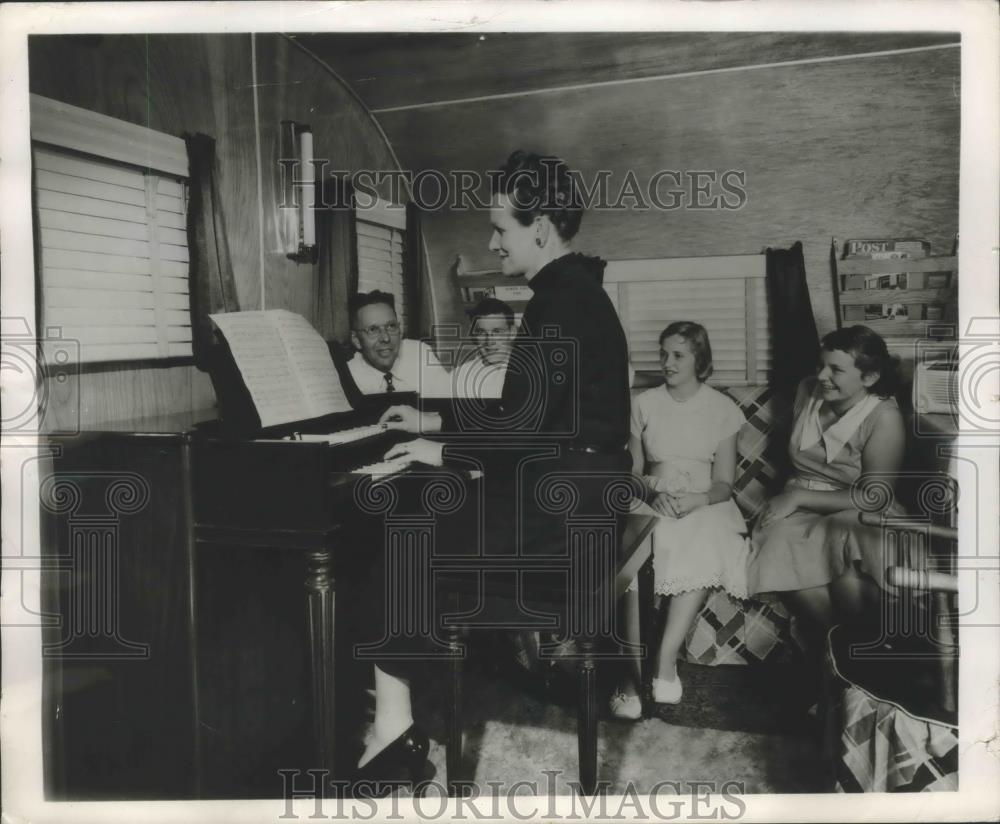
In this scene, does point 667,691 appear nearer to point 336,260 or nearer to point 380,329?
point 380,329

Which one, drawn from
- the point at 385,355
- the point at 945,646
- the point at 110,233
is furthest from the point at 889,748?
the point at 110,233

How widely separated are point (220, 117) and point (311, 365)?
77 cm

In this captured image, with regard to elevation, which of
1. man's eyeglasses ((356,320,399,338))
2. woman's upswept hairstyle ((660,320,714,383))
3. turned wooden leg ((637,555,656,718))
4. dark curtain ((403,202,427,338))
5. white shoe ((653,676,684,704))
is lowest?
white shoe ((653,676,684,704))

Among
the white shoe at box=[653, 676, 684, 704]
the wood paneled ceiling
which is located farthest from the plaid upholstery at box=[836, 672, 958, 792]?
the wood paneled ceiling

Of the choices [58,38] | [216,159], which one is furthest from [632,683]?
[58,38]

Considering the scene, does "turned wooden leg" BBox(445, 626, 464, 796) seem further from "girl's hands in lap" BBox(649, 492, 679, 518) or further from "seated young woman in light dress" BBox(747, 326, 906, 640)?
"seated young woman in light dress" BBox(747, 326, 906, 640)

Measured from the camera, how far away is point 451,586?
73.7 inches

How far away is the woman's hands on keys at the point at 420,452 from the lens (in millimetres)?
2002

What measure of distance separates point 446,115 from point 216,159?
0.69 metres

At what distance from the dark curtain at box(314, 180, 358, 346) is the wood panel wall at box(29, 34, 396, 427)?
0.14 feet

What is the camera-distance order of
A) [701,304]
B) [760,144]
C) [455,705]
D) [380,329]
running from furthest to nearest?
[380,329], [701,304], [760,144], [455,705]

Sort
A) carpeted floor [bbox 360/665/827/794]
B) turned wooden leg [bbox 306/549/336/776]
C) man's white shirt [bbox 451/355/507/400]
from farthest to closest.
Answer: man's white shirt [bbox 451/355/507/400] < carpeted floor [bbox 360/665/827/794] < turned wooden leg [bbox 306/549/336/776]

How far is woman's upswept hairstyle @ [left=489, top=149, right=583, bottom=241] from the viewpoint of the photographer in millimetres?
1998

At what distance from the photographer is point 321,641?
5.67 feet
